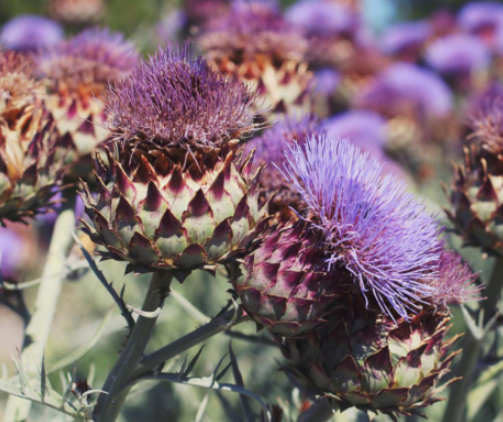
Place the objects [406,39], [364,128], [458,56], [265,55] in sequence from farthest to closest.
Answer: [406,39], [458,56], [364,128], [265,55]

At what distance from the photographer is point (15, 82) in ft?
4.39

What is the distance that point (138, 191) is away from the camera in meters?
1.06

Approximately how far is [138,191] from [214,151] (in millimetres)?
158

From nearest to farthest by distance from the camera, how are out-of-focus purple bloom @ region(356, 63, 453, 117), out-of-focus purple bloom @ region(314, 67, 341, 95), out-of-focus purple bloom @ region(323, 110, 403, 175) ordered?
out-of-focus purple bloom @ region(323, 110, 403, 175) → out-of-focus purple bloom @ region(356, 63, 453, 117) → out-of-focus purple bloom @ region(314, 67, 341, 95)

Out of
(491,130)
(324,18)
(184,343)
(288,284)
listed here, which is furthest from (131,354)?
(324,18)

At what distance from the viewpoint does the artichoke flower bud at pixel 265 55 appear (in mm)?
1829

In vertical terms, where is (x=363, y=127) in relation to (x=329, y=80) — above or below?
below

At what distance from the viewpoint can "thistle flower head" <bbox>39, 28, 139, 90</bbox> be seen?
1.63 meters

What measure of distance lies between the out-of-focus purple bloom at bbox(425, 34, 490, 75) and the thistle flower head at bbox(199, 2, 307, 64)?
2.83 metres

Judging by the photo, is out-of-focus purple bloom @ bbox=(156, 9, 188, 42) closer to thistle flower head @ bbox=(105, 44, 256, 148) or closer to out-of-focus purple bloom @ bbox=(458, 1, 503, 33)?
out-of-focus purple bloom @ bbox=(458, 1, 503, 33)

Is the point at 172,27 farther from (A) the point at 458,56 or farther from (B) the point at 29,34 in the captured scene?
(A) the point at 458,56

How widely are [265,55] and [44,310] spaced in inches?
40.4


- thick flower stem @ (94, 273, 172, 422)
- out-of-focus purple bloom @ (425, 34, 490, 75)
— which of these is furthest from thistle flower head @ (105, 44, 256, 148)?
out-of-focus purple bloom @ (425, 34, 490, 75)

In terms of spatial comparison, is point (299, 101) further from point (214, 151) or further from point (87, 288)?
point (87, 288)
